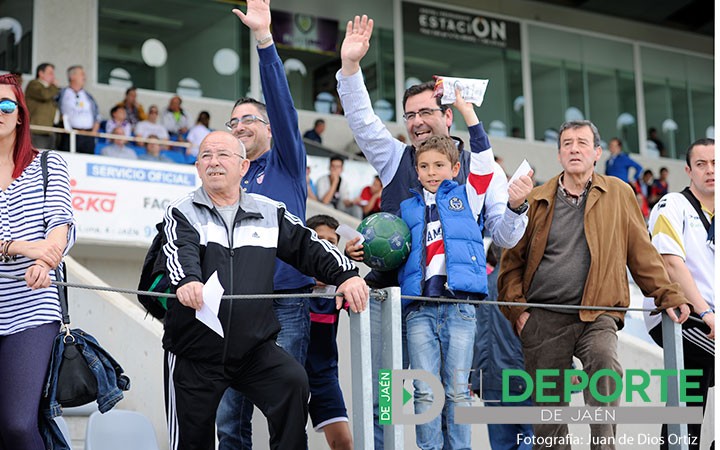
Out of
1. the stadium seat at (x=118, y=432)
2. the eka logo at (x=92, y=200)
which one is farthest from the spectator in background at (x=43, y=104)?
the stadium seat at (x=118, y=432)

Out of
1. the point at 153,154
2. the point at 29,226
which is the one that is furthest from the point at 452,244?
the point at 153,154

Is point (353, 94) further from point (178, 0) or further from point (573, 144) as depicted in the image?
point (178, 0)

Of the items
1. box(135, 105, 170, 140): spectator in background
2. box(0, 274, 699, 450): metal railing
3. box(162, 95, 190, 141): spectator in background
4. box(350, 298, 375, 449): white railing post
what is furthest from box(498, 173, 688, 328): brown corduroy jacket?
box(162, 95, 190, 141): spectator in background

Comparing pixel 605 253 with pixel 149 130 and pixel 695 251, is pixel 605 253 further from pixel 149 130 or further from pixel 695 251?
pixel 149 130

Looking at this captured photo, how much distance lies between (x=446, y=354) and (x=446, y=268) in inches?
15.3

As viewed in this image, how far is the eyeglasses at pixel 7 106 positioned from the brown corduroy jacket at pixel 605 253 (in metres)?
2.51

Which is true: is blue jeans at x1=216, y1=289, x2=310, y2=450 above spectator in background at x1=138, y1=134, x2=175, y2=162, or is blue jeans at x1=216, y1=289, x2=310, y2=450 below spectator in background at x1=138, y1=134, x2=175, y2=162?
below

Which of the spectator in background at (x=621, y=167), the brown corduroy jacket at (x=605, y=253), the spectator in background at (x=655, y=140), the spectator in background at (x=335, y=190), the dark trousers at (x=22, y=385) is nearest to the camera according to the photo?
the dark trousers at (x=22, y=385)

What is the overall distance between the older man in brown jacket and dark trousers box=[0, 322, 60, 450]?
2.30 m

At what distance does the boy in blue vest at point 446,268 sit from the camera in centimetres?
452

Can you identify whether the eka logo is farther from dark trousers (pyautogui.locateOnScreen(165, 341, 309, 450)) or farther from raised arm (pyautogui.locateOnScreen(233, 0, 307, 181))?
dark trousers (pyautogui.locateOnScreen(165, 341, 309, 450))

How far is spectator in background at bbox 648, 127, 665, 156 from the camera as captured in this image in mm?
21703

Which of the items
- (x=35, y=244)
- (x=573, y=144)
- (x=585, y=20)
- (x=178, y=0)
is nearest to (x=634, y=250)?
(x=573, y=144)

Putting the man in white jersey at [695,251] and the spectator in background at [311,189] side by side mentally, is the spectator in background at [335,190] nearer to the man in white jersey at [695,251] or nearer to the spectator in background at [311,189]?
the spectator in background at [311,189]
